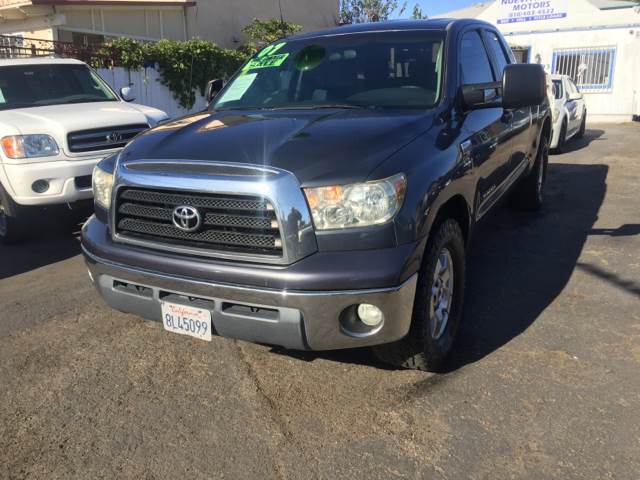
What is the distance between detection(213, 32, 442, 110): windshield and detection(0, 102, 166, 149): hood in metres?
2.18

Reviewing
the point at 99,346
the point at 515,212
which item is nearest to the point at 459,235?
the point at 99,346

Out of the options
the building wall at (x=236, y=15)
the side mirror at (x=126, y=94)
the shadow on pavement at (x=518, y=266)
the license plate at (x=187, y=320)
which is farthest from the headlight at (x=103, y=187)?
the building wall at (x=236, y=15)

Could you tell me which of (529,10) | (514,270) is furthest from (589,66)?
(514,270)

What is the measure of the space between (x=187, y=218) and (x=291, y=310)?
665mm

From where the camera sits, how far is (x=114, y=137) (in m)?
6.08

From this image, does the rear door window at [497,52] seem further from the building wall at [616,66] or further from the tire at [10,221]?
the building wall at [616,66]

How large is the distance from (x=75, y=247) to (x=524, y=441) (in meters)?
4.69

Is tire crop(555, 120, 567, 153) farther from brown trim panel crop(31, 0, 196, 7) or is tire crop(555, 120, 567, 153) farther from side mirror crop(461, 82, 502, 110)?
brown trim panel crop(31, 0, 196, 7)

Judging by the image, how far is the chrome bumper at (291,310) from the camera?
2.55 metres

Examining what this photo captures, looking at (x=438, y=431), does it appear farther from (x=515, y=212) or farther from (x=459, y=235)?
(x=515, y=212)

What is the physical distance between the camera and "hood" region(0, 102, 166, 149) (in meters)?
5.63

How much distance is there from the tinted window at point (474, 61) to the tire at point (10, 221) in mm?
4211

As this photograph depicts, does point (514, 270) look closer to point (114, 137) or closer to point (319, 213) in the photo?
Answer: point (319, 213)

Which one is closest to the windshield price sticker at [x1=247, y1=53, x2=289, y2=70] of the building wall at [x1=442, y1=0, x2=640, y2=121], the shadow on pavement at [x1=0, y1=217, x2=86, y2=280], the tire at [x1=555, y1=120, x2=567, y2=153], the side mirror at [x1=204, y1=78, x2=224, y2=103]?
the side mirror at [x1=204, y1=78, x2=224, y2=103]
